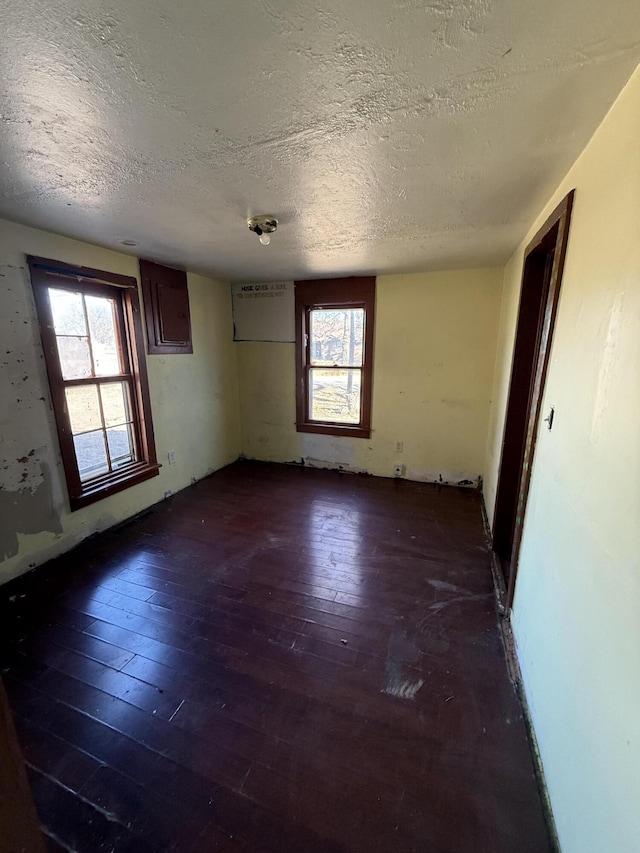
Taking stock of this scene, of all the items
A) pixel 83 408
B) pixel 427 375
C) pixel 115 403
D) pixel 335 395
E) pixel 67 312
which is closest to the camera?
pixel 67 312

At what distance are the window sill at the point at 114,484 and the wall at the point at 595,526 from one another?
2.90 meters

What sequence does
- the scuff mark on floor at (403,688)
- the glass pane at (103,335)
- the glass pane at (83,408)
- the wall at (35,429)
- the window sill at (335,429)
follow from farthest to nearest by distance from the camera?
1. the window sill at (335,429)
2. the glass pane at (103,335)
3. the glass pane at (83,408)
4. the wall at (35,429)
5. the scuff mark on floor at (403,688)

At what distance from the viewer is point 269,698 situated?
4.87 ft

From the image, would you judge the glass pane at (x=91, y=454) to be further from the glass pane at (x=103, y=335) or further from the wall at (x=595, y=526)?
the wall at (x=595, y=526)

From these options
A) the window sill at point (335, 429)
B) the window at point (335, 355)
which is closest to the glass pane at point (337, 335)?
the window at point (335, 355)

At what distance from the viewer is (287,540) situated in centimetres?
269

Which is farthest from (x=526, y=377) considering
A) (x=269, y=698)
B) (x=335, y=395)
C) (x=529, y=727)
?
(x=269, y=698)

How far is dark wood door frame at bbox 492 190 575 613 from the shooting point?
156cm

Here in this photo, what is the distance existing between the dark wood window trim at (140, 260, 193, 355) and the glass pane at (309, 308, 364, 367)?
1358 millimetres

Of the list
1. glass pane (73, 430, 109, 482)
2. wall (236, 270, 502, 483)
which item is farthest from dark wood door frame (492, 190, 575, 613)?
glass pane (73, 430, 109, 482)

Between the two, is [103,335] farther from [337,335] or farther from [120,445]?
[337,335]

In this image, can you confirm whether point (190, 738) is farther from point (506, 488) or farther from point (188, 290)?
point (188, 290)

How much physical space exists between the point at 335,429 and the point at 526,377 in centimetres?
216

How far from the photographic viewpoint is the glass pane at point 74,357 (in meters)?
2.44
